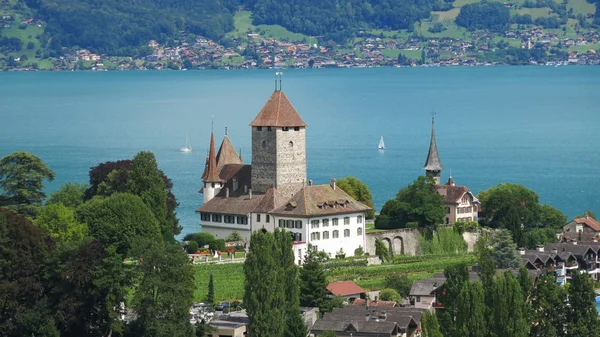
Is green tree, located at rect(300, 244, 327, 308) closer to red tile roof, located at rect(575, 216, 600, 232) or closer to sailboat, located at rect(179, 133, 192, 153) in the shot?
red tile roof, located at rect(575, 216, 600, 232)

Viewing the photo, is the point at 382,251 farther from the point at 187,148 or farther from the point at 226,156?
the point at 187,148

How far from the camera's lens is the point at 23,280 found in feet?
191

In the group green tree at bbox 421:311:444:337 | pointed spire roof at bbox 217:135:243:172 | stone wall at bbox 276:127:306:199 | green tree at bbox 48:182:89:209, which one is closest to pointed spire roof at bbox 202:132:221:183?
pointed spire roof at bbox 217:135:243:172

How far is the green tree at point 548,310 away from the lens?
2152 inches

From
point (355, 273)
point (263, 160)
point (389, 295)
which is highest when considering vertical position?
point (263, 160)

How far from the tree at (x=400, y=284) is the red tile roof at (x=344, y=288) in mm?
1719

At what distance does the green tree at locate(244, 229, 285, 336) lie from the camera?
2160 inches

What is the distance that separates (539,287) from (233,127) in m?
125

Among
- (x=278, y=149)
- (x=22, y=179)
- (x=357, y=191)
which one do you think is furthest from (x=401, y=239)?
(x=22, y=179)

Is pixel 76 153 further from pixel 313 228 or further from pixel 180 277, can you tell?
pixel 180 277

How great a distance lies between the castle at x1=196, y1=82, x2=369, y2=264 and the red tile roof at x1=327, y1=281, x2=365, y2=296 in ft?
29.3

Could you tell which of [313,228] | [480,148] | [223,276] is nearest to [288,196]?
[313,228]

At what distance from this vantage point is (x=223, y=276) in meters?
70.1

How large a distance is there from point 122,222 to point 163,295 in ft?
41.3
